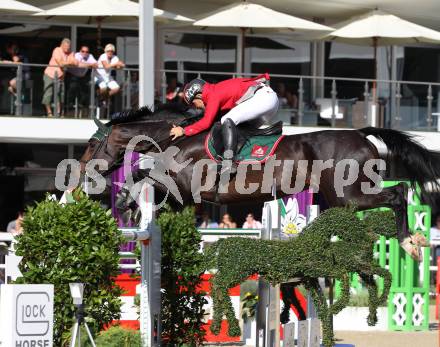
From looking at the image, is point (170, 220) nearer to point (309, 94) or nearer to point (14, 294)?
point (14, 294)

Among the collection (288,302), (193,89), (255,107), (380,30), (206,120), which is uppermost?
(380,30)

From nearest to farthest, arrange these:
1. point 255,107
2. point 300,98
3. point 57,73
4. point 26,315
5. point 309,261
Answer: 1. point 26,315
2. point 309,261
3. point 255,107
4. point 57,73
5. point 300,98

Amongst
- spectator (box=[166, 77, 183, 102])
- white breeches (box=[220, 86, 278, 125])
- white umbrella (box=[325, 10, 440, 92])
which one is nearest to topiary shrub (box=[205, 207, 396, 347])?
white breeches (box=[220, 86, 278, 125])

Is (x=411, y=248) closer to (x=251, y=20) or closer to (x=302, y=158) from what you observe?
(x=302, y=158)

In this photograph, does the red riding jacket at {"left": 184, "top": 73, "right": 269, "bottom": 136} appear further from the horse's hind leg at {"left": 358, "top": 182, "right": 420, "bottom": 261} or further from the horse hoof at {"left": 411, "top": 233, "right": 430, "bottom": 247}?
the horse hoof at {"left": 411, "top": 233, "right": 430, "bottom": 247}

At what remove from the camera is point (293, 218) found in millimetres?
11805

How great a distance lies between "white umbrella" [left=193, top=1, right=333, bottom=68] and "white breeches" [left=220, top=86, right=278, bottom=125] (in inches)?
306

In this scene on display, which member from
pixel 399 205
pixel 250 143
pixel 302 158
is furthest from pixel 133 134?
pixel 399 205

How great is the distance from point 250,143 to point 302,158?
467mm

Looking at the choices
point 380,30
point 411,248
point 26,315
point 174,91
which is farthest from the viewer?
point 380,30

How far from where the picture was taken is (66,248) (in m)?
6.59

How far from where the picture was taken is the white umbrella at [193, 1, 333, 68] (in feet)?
55.2

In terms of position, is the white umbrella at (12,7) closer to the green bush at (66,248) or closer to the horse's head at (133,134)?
the horse's head at (133,134)

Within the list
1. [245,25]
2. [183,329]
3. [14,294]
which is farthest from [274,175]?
[245,25]
